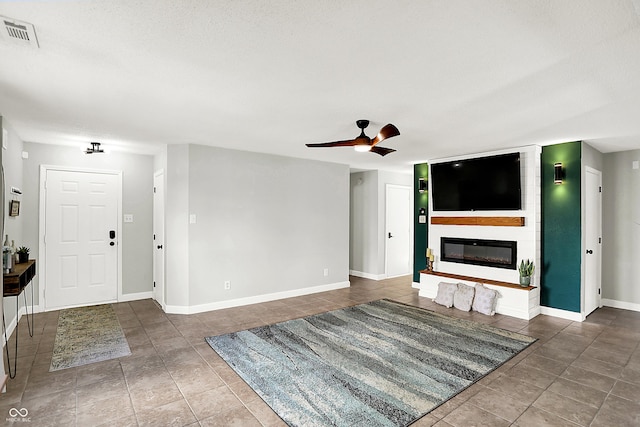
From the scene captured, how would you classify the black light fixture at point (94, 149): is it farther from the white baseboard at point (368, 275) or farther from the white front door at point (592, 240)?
the white front door at point (592, 240)

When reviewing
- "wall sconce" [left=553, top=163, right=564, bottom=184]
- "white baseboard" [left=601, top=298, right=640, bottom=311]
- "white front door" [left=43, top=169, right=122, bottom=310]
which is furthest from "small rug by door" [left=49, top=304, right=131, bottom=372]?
"white baseboard" [left=601, top=298, right=640, bottom=311]

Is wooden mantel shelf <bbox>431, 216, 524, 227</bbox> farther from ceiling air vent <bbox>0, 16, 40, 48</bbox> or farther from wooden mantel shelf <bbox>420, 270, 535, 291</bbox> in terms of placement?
ceiling air vent <bbox>0, 16, 40, 48</bbox>

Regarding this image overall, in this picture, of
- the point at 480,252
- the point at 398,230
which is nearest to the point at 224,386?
the point at 480,252

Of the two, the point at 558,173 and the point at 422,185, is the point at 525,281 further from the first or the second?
the point at 422,185

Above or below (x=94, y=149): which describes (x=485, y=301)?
below

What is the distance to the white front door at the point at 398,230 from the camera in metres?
7.51

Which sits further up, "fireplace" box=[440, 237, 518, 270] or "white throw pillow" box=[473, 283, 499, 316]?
"fireplace" box=[440, 237, 518, 270]

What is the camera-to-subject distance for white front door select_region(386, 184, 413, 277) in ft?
24.6

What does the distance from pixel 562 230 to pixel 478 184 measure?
1.29 meters

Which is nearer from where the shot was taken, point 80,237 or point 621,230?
point 80,237

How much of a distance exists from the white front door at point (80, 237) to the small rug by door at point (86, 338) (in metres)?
0.35

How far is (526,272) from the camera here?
4719 millimetres

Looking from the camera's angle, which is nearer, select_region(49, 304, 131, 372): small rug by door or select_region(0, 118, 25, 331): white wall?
select_region(49, 304, 131, 372): small rug by door

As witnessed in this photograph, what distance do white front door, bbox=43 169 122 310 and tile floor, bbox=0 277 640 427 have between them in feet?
2.75
